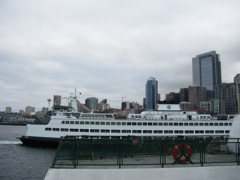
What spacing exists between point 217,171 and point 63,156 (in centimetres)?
631

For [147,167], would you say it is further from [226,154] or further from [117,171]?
[226,154]

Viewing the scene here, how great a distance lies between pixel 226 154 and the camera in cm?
1408

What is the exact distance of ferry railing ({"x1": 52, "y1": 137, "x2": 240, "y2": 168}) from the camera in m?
11.3

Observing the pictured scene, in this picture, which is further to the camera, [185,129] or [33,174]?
[185,129]

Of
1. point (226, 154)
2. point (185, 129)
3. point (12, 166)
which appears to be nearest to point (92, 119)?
point (185, 129)

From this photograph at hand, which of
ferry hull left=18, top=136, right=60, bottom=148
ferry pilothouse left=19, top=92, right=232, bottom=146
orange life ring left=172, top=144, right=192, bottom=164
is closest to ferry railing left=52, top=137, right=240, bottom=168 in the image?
orange life ring left=172, top=144, right=192, bottom=164

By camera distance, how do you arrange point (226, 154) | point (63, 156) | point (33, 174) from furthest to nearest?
1. point (33, 174)
2. point (226, 154)
3. point (63, 156)

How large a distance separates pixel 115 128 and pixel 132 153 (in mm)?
47194

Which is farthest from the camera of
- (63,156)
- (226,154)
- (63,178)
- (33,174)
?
(33,174)

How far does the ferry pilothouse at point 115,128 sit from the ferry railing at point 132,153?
46367 millimetres

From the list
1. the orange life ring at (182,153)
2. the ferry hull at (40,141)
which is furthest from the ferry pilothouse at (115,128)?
the orange life ring at (182,153)

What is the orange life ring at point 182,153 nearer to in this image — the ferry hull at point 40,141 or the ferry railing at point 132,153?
the ferry railing at point 132,153

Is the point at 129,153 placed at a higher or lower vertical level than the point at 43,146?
higher

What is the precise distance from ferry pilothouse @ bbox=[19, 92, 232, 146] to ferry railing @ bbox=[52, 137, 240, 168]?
46.4 m
